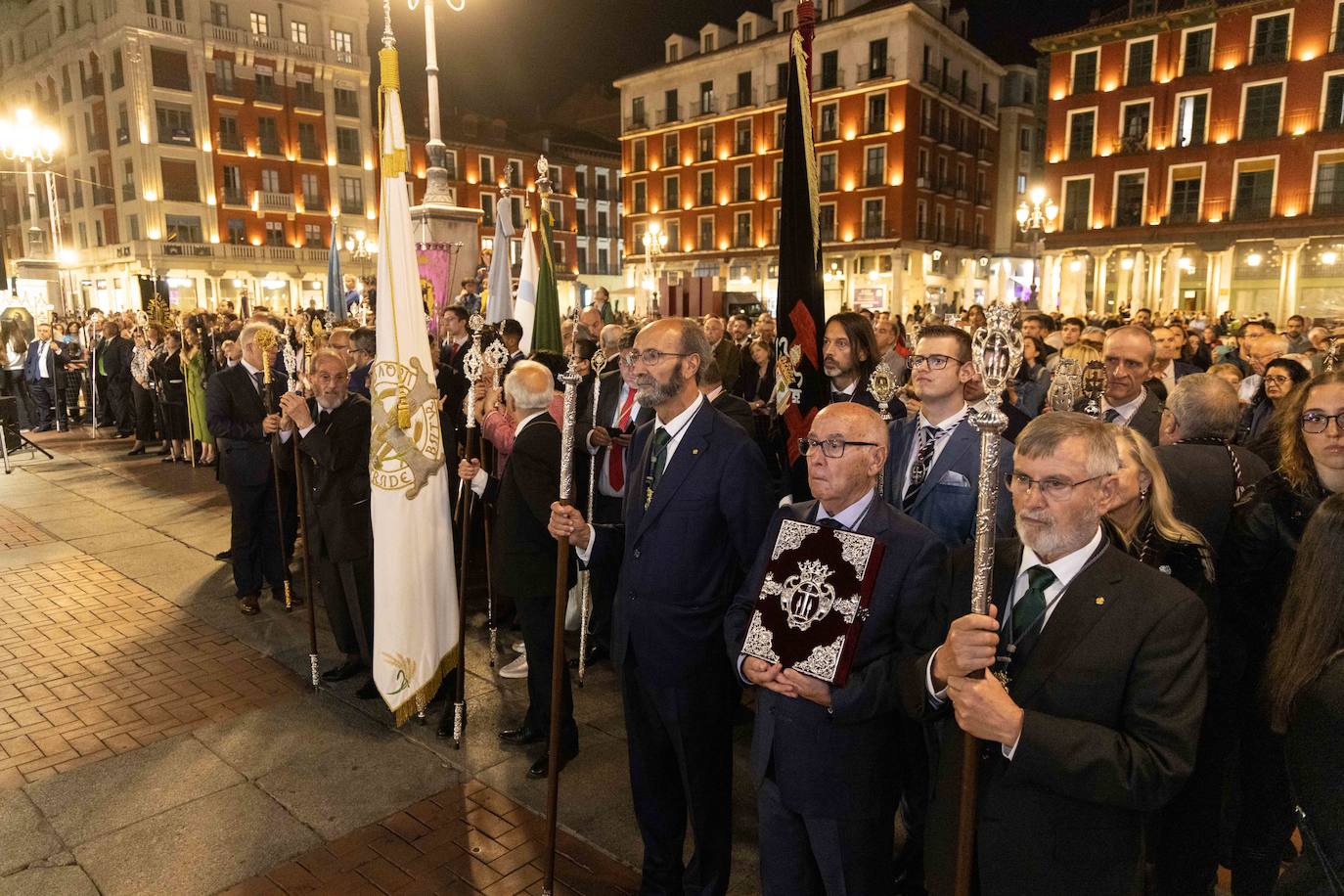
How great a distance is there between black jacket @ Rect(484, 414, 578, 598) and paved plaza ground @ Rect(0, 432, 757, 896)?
97 cm

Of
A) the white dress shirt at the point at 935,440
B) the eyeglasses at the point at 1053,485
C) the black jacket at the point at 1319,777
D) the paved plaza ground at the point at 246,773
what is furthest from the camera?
the paved plaza ground at the point at 246,773

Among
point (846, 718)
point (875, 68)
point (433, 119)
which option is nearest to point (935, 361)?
point (846, 718)

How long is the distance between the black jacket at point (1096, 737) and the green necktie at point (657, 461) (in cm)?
153

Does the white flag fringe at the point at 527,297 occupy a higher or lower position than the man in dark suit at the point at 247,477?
higher

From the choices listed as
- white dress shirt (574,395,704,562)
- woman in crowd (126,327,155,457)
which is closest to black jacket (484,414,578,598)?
white dress shirt (574,395,704,562)

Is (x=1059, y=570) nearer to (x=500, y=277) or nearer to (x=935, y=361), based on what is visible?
(x=935, y=361)

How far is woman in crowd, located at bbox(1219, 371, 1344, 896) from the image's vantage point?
117 inches

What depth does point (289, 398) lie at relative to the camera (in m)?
4.95

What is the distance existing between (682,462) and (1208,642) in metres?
1.94

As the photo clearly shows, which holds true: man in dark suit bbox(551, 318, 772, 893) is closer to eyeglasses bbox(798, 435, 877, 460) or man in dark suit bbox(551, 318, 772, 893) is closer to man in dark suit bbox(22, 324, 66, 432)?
eyeglasses bbox(798, 435, 877, 460)

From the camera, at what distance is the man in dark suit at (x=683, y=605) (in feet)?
10.8

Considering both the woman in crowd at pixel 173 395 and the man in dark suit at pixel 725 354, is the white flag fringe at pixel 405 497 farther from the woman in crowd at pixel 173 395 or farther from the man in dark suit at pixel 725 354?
the woman in crowd at pixel 173 395

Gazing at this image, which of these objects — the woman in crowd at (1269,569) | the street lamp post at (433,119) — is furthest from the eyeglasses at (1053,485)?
the street lamp post at (433,119)

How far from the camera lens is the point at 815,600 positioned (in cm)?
256
